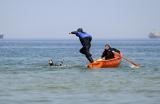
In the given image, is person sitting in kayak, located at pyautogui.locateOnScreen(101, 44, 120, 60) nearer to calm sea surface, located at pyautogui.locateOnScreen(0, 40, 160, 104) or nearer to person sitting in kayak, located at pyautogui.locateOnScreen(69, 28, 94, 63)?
person sitting in kayak, located at pyautogui.locateOnScreen(69, 28, 94, 63)

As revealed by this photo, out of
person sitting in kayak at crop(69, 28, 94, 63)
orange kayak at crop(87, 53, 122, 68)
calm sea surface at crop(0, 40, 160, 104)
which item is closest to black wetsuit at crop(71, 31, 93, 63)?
person sitting in kayak at crop(69, 28, 94, 63)

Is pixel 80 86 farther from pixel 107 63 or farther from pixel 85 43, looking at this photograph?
pixel 85 43

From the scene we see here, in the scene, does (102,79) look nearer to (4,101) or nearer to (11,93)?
(11,93)

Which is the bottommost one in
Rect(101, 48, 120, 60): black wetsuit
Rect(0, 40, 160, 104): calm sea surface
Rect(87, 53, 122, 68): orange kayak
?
Rect(0, 40, 160, 104): calm sea surface

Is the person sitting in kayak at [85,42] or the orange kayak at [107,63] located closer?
the orange kayak at [107,63]

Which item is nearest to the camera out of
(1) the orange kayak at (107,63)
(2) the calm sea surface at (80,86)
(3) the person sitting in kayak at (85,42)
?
(2) the calm sea surface at (80,86)

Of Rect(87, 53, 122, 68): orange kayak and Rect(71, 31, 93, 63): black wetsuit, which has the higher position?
Rect(71, 31, 93, 63): black wetsuit

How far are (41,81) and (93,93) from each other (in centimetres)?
465

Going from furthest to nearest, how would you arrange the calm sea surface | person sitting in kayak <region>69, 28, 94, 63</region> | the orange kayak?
person sitting in kayak <region>69, 28, 94, 63</region> < the orange kayak < the calm sea surface

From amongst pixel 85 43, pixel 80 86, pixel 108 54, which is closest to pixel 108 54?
pixel 108 54

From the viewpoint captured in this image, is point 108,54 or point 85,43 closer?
point 108,54

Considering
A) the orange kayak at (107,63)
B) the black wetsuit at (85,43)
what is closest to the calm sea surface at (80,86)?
the orange kayak at (107,63)

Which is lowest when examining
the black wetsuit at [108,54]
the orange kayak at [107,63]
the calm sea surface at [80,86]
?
the calm sea surface at [80,86]

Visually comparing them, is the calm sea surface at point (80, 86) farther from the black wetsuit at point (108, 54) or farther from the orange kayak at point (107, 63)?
the black wetsuit at point (108, 54)
